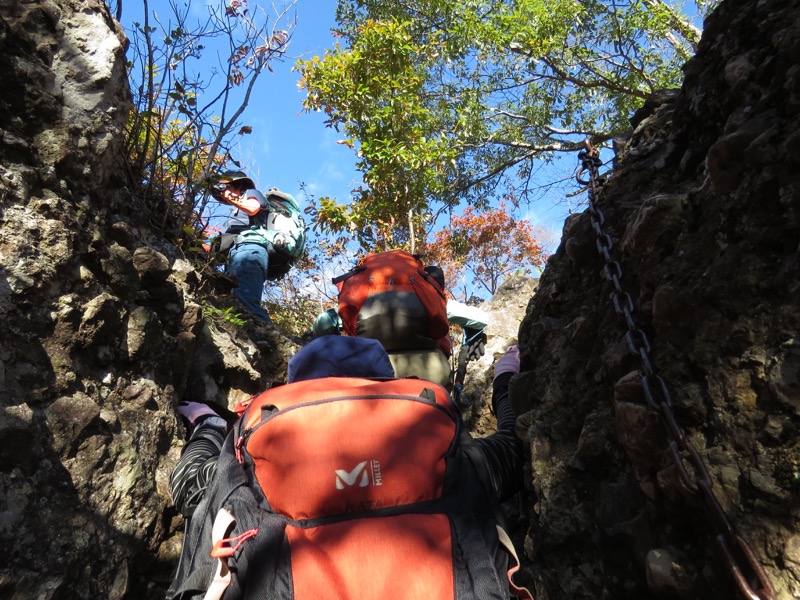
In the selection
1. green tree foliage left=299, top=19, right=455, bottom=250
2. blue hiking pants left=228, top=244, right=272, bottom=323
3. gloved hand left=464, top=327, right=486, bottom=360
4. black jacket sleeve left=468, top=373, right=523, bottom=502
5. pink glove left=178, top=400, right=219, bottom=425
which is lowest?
black jacket sleeve left=468, top=373, right=523, bottom=502

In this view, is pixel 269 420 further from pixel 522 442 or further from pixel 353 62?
pixel 353 62

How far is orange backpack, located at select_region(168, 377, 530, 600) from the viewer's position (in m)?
1.59

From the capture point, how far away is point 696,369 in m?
1.58

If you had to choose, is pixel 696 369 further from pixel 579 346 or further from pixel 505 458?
pixel 505 458

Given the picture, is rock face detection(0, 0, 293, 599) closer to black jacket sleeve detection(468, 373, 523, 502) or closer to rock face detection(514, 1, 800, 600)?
black jacket sleeve detection(468, 373, 523, 502)

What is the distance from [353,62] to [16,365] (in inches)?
253

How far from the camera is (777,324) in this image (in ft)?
4.40

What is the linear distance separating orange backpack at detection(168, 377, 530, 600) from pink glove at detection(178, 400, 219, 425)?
1291mm

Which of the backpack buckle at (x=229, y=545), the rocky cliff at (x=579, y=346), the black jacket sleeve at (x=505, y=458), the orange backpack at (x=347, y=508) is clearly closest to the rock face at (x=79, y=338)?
the rocky cliff at (x=579, y=346)

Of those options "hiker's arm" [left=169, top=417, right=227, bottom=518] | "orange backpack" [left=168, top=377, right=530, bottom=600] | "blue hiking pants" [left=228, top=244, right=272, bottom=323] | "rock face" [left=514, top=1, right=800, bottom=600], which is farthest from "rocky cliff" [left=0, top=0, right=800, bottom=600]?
"blue hiking pants" [left=228, top=244, right=272, bottom=323]

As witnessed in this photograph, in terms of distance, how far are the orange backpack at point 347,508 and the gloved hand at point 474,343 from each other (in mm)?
2865

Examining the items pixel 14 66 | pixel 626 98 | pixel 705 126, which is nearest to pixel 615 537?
pixel 705 126

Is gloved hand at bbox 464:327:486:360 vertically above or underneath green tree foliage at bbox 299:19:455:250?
underneath

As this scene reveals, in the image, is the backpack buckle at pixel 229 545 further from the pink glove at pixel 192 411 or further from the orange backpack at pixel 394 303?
the orange backpack at pixel 394 303
